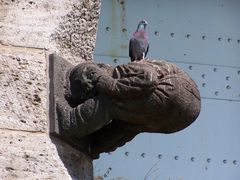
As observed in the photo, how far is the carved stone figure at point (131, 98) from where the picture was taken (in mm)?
2492

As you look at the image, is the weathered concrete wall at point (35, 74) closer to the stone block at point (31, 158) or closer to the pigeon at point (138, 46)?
the stone block at point (31, 158)

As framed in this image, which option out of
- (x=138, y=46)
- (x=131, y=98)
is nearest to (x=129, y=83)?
(x=131, y=98)

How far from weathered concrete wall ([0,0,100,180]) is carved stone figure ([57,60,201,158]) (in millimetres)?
62

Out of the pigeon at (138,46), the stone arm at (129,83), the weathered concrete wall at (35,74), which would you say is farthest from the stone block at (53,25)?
the pigeon at (138,46)

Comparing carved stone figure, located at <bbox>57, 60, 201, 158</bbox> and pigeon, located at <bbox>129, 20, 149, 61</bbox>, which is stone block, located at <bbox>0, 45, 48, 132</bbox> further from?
pigeon, located at <bbox>129, 20, 149, 61</bbox>

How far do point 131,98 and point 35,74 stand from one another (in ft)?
0.69

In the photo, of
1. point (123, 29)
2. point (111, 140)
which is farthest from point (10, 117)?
point (123, 29)

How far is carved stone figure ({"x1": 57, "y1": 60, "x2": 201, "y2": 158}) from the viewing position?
2.49m

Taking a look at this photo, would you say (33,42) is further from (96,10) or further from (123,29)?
(123,29)

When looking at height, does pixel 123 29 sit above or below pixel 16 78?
below

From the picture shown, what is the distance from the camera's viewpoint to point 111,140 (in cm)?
264

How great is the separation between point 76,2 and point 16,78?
0.24 meters

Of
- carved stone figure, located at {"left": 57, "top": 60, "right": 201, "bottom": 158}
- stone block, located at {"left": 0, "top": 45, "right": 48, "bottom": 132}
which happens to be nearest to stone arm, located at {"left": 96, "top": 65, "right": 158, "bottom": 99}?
carved stone figure, located at {"left": 57, "top": 60, "right": 201, "bottom": 158}

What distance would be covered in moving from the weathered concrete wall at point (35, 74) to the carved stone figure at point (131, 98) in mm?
62
